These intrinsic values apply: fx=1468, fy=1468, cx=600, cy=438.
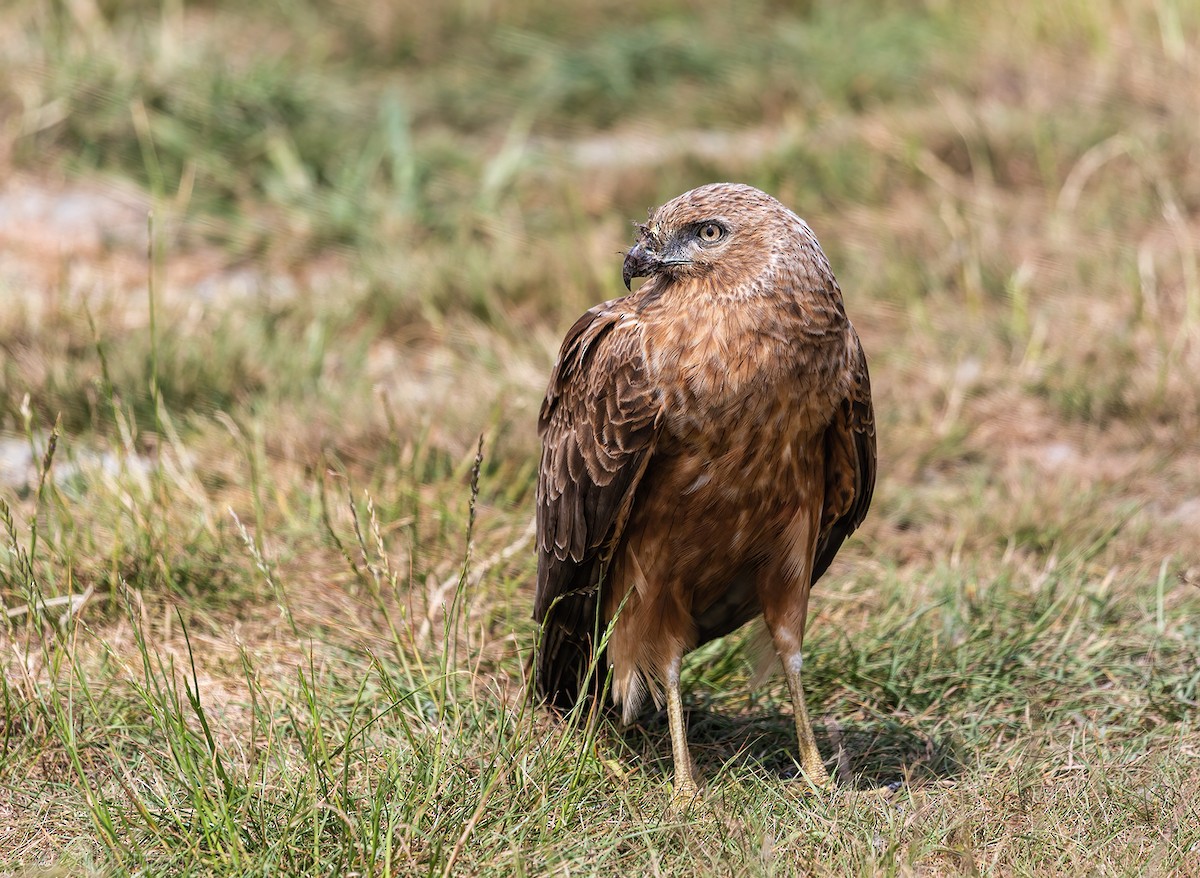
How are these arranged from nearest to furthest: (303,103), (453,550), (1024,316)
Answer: (453,550) → (1024,316) → (303,103)

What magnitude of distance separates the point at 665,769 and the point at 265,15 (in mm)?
6999

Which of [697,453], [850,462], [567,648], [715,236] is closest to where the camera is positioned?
[697,453]

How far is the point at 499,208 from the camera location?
762 cm

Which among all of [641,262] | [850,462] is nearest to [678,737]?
[850,462]

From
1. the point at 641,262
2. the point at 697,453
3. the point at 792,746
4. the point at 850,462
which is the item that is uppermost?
the point at 641,262

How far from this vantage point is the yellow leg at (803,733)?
372cm

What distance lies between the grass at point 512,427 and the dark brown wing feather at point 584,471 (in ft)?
0.72

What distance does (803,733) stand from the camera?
12.5ft

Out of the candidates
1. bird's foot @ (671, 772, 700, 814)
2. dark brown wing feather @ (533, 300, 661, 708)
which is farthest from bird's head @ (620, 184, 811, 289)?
bird's foot @ (671, 772, 700, 814)

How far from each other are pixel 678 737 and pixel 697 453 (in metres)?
0.76

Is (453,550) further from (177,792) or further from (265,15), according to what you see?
(265,15)

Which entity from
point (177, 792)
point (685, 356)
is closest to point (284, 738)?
point (177, 792)

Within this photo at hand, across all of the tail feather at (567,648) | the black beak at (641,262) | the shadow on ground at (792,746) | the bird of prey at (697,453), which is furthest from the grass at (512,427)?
the black beak at (641,262)

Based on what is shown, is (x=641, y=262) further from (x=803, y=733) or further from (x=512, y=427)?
(x=512, y=427)
